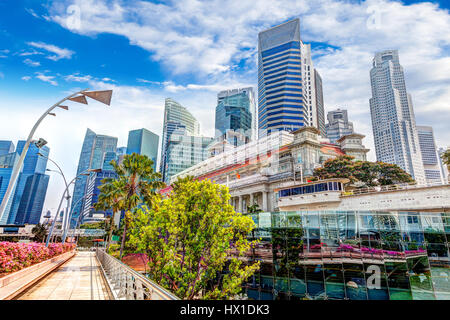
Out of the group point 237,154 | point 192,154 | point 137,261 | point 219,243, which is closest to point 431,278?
point 219,243

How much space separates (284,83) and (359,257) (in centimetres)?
12190

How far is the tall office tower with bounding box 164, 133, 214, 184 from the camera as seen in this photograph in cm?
16425

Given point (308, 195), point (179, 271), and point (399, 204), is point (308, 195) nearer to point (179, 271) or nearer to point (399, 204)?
point (399, 204)

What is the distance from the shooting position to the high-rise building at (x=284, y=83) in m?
128

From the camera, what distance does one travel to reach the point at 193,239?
54.4 feet

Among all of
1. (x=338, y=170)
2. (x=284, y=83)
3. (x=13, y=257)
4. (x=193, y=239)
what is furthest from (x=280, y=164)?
(x=284, y=83)

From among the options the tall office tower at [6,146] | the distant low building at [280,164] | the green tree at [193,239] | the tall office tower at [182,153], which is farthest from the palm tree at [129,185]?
the tall office tower at [6,146]

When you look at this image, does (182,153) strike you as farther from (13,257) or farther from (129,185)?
(13,257)

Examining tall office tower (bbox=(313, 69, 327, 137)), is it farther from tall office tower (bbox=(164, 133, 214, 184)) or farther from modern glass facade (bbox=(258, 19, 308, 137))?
tall office tower (bbox=(164, 133, 214, 184))

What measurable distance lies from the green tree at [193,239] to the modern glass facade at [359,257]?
24.1 ft

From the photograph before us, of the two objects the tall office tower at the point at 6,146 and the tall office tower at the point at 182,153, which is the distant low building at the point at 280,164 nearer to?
the tall office tower at the point at 182,153

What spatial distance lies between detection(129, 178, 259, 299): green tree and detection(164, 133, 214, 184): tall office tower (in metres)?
144

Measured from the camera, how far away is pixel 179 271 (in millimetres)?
16469

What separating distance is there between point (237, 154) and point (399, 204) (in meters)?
74.3
